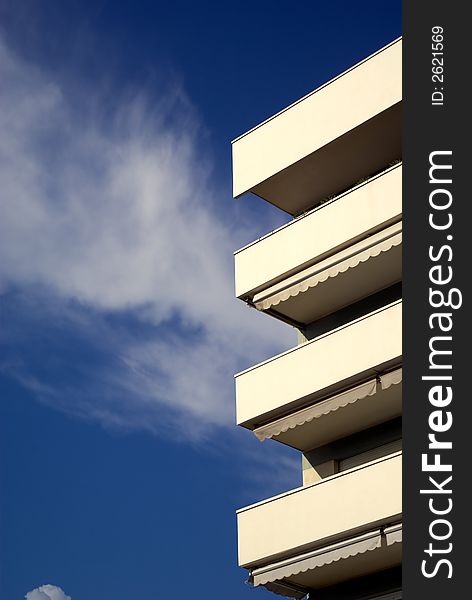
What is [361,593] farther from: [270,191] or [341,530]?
[270,191]

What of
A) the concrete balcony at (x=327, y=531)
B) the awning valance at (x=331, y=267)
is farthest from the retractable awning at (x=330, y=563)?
the awning valance at (x=331, y=267)

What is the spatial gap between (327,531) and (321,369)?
3.12 m

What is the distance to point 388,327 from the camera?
23.6 m

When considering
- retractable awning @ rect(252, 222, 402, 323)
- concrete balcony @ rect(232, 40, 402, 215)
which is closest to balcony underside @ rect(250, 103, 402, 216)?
concrete balcony @ rect(232, 40, 402, 215)

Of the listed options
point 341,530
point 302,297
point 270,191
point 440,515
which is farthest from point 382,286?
point 440,515

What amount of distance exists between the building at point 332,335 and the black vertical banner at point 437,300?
109 inches

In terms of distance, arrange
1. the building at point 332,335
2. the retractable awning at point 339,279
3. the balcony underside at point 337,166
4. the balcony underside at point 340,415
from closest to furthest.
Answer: the building at point 332,335 → the balcony underside at point 340,415 → the retractable awning at point 339,279 → the balcony underside at point 337,166

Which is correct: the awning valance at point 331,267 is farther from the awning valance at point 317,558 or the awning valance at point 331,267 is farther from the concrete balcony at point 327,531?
the awning valance at point 317,558

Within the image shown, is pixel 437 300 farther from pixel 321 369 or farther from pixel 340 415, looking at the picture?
pixel 340 415

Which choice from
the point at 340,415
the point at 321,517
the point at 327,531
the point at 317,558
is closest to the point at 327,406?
the point at 340,415

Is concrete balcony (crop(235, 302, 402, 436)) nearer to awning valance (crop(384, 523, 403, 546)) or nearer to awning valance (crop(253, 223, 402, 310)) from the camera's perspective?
awning valance (crop(253, 223, 402, 310))

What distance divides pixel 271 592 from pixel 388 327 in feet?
17.2

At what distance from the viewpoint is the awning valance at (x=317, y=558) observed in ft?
72.9

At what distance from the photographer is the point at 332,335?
80.9 feet
